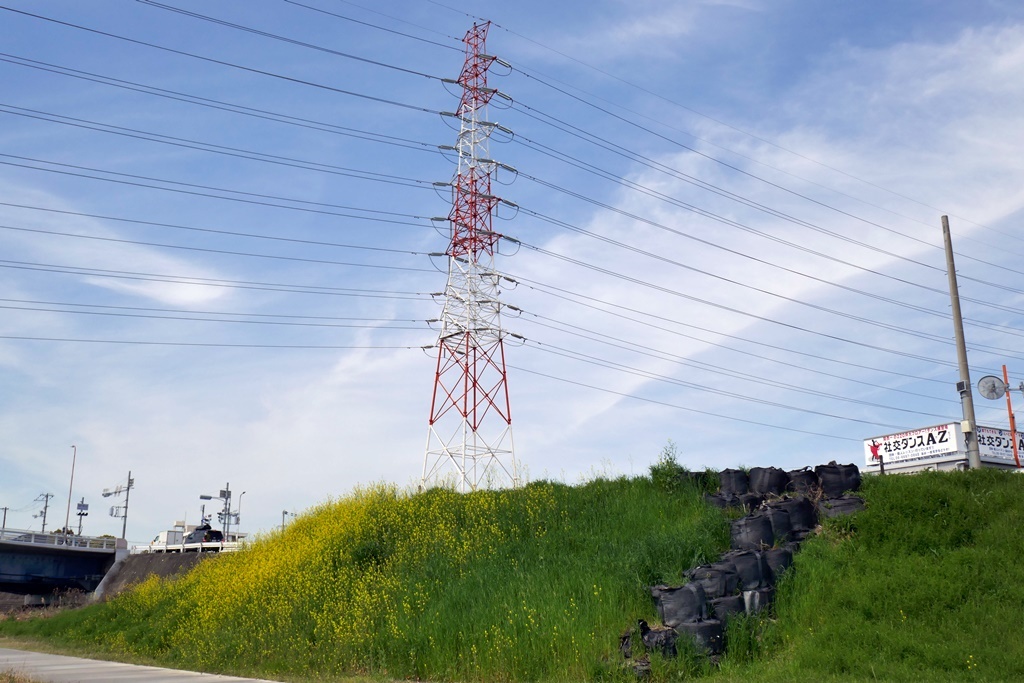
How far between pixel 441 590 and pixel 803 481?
938cm

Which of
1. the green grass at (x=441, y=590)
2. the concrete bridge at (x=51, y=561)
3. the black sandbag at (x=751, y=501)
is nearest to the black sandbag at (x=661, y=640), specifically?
the green grass at (x=441, y=590)

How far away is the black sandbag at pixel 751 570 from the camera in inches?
617

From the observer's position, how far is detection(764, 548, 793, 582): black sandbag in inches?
630

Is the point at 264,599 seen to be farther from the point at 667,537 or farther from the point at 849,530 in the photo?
the point at 849,530

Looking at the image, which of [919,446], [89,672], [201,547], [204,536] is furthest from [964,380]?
[204,536]

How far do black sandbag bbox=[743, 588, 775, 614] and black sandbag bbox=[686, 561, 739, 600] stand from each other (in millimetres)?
314

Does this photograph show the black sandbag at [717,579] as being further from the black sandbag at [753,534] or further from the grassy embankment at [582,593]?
the black sandbag at [753,534]

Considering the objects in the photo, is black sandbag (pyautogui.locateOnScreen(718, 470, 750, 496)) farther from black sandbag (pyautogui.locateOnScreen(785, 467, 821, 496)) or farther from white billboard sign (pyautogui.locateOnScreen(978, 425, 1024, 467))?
white billboard sign (pyautogui.locateOnScreen(978, 425, 1024, 467))

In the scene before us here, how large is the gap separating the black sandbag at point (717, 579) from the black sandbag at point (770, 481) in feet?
15.4

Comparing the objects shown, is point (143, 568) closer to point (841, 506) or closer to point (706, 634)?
point (706, 634)

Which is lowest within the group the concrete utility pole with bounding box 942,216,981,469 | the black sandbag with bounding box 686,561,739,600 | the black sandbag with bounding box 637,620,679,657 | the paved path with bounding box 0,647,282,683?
the paved path with bounding box 0,647,282,683

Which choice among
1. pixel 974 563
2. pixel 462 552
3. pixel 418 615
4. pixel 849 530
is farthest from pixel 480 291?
pixel 974 563

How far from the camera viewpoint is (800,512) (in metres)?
17.8

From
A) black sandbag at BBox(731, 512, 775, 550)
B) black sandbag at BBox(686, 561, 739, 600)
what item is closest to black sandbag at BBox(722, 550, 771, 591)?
black sandbag at BBox(686, 561, 739, 600)
